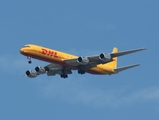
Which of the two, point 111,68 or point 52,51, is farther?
point 111,68

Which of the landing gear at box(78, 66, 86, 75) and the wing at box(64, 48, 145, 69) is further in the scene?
the landing gear at box(78, 66, 86, 75)

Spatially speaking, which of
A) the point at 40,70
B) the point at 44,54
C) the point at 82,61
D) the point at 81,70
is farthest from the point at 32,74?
the point at 82,61

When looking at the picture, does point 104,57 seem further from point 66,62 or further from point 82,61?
point 66,62

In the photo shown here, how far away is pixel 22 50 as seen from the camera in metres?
118

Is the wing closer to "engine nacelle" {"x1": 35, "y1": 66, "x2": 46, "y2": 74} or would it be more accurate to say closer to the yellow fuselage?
the yellow fuselage

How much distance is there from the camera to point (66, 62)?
118688 mm

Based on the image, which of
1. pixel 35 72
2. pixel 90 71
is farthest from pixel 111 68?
pixel 35 72

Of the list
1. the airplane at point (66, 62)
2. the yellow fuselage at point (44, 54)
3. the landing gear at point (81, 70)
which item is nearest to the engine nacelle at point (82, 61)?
the airplane at point (66, 62)

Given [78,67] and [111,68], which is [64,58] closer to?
[78,67]

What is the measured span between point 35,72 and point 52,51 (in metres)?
8.68

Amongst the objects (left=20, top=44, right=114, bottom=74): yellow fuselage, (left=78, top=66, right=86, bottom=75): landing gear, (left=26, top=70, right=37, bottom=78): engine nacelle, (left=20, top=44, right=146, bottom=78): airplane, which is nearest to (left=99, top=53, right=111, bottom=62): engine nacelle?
(left=20, top=44, right=146, bottom=78): airplane

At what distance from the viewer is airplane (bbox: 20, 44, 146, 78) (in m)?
117

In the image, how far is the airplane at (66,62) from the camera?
117 meters

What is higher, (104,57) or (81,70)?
(104,57)
